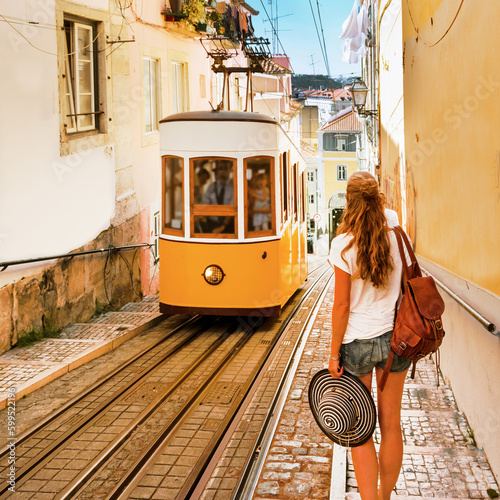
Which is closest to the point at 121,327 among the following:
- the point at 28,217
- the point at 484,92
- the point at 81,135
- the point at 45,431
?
the point at 28,217

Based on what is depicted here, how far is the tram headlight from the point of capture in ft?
31.2

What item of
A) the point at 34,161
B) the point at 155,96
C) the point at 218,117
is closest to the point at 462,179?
the point at 218,117

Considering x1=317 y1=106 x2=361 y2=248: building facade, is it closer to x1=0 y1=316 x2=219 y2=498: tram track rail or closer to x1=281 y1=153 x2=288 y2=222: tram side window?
x1=281 y1=153 x2=288 y2=222: tram side window

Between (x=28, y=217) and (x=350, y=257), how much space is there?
6.05m

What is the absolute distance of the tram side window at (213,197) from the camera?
371 inches

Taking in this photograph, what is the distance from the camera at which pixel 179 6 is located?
50.9 ft

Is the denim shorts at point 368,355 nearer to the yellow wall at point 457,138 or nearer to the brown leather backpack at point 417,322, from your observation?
the brown leather backpack at point 417,322

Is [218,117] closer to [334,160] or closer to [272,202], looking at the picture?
[272,202]

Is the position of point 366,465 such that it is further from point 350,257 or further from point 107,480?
point 107,480

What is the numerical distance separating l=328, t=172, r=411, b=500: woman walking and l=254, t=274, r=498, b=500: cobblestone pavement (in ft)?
2.21

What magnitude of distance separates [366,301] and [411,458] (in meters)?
1.60

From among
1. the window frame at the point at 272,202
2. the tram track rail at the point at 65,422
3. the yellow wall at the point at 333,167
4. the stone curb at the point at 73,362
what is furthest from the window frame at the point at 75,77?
the yellow wall at the point at 333,167

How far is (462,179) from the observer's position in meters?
5.62

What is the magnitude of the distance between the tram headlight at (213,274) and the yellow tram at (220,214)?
0.5 inches
